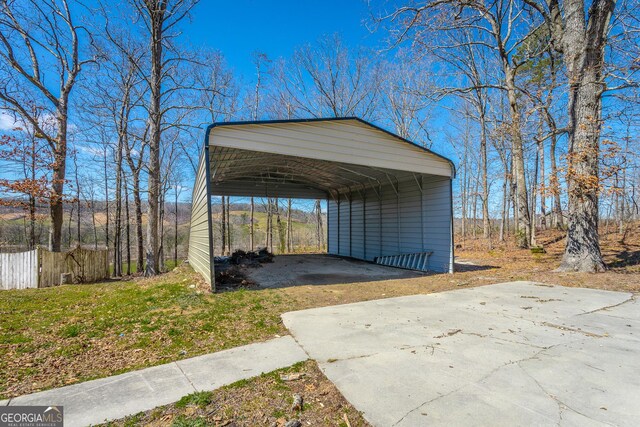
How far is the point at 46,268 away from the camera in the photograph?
8609 millimetres

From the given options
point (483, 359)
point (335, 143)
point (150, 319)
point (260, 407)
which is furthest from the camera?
point (335, 143)

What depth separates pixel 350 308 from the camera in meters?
4.90

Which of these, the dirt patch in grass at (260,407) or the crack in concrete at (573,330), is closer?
the dirt patch in grass at (260,407)

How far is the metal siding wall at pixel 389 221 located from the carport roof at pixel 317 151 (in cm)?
54

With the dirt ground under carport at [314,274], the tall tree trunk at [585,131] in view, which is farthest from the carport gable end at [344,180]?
the tall tree trunk at [585,131]

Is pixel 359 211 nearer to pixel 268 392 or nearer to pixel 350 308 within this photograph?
pixel 350 308

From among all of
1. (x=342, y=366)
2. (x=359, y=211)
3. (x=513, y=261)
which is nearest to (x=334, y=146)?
(x=342, y=366)

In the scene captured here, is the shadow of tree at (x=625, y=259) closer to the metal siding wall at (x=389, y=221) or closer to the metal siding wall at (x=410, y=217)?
the metal siding wall at (x=410, y=217)

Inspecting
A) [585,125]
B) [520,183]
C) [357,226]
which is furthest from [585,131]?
[357,226]

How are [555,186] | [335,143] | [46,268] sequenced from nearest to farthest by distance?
[335,143] → [555,186] → [46,268]

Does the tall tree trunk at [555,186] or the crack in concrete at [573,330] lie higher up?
the tall tree trunk at [555,186]

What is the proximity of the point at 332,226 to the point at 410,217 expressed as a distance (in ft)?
20.3

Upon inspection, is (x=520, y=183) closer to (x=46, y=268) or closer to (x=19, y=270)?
(x=46, y=268)

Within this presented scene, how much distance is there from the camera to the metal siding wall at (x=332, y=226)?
15789 mm
